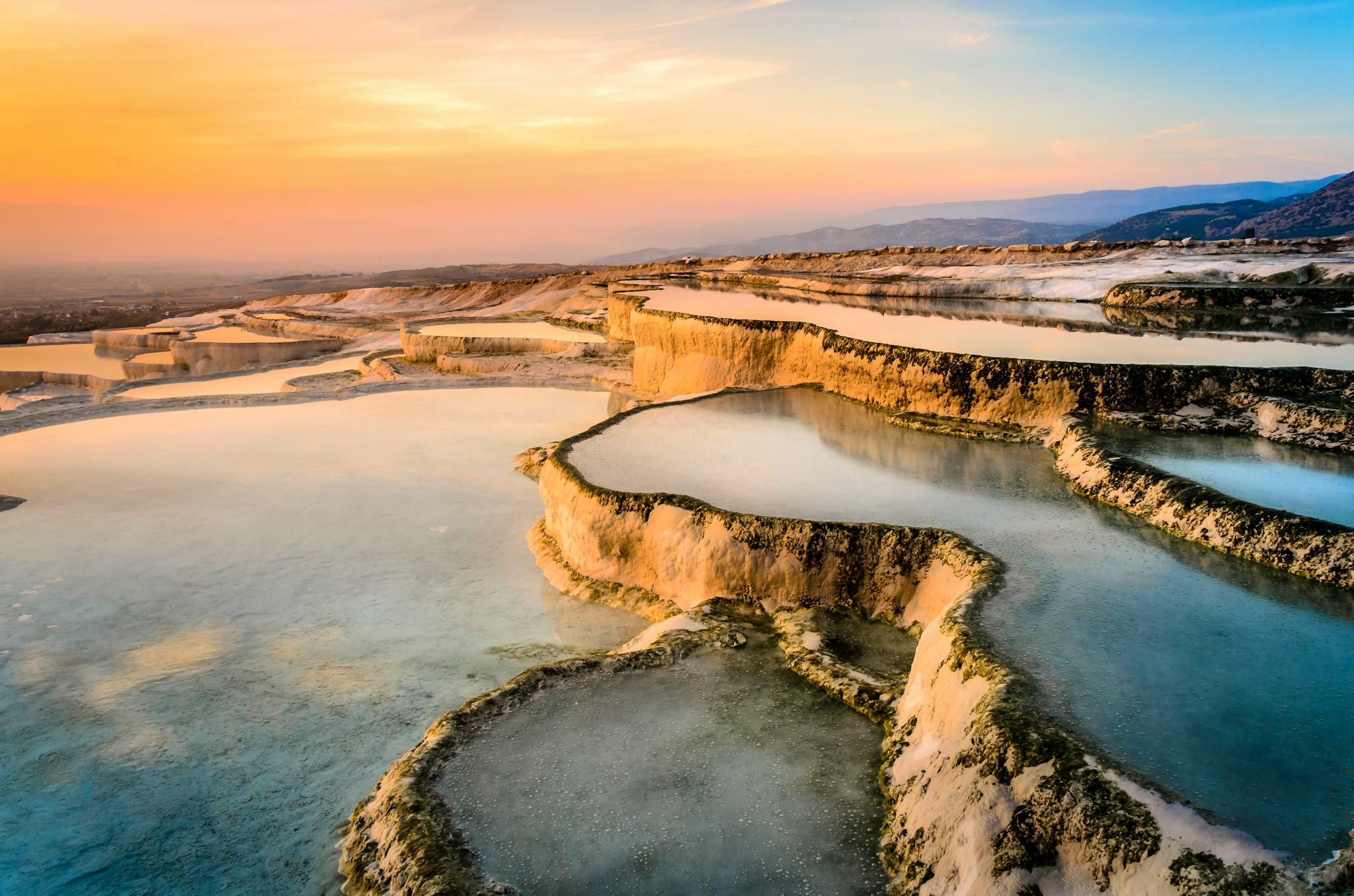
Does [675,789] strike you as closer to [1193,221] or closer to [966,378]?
[966,378]

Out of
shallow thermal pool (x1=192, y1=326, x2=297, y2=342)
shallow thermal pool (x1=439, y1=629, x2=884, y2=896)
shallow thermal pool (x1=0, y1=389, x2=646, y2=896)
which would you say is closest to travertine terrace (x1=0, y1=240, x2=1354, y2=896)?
shallow thermal pool (x1=439, y1=629, x2=884, y2=896)

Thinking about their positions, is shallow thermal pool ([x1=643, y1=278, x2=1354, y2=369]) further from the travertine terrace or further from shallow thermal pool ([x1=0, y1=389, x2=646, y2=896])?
shallow thermal pool ([x1=0, y1=389, x2=646, y2=896])

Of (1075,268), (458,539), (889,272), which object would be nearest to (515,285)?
(889,272)

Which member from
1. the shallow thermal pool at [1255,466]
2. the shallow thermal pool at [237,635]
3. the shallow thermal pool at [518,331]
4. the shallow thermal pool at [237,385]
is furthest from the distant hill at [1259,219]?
the shallow thermal pool at [237,635]

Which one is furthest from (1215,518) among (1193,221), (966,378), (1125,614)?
(1193,221)

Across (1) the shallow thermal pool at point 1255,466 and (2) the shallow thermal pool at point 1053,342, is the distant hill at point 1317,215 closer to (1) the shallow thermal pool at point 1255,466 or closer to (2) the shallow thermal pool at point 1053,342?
(2) the shallow thermal pool at point 1053,342

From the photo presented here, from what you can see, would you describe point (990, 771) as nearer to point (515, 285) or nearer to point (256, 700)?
point (256, 700)

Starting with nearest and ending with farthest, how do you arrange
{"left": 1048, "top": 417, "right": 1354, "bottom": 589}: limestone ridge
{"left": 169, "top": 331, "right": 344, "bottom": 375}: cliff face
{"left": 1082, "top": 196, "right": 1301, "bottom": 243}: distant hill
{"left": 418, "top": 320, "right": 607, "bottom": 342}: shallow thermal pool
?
{"left": 1048, "top": 417, "right": 1354, "bottom": 589}: limestone ridge, {"left": 418, "top": 320, "right": 607, "bottom": 342}: shallow thermal pool, {"left": 169, "top": 331, "right": 344, "bottom": 375}: cliff face, {"left": 1082, "top": 196, "right": 1301, "bottom": 243}: distant hill
